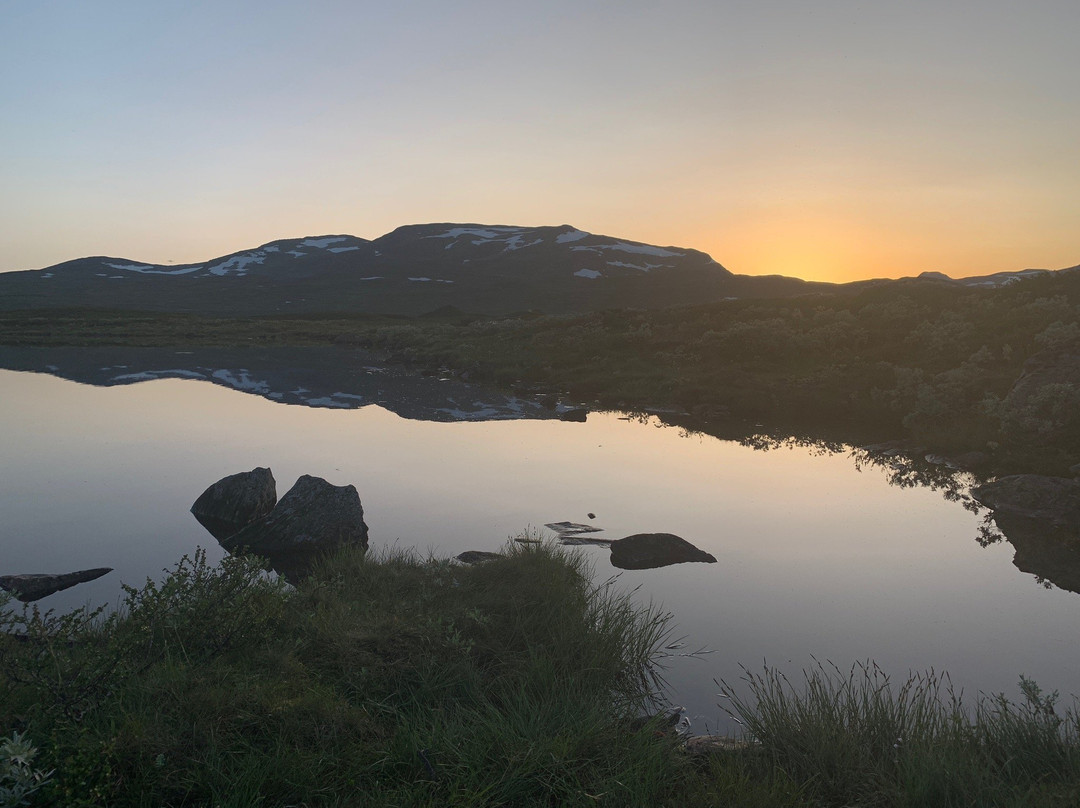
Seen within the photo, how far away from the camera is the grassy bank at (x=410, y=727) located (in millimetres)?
4816

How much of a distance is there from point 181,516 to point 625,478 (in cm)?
964

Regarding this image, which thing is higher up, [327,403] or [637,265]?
[637,265]

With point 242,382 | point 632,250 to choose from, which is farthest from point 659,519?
point 632,250

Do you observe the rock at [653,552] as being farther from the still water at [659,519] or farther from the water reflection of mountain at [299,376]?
the water reflection of mountain at [299,376]

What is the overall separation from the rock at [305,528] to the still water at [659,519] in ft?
2.00

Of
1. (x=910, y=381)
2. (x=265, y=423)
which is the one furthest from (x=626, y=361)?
(x=265, y=423)

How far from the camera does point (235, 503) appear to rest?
1269 centimetres

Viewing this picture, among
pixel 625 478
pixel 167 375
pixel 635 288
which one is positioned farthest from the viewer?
pixel 635 288

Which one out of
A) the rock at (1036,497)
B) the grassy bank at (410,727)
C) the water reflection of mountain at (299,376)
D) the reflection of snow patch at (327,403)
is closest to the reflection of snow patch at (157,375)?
the water reflection of mountain at (299,376)

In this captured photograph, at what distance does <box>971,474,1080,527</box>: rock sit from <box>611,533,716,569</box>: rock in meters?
7.04

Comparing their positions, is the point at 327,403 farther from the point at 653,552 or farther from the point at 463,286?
the point at 463,286

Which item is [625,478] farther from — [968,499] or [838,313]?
[838,313]

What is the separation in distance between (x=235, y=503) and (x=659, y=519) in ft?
26.4

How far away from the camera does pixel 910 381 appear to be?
24.2 metres
